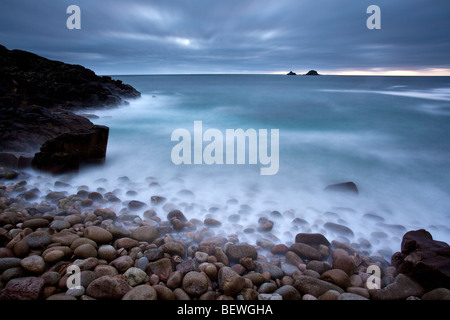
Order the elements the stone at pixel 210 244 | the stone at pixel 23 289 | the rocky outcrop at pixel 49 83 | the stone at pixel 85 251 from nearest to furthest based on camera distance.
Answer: the stone at pixel 23 289 < the stone at pixel 85 251 < the stone at pixel 210 244 < the rocky outcrop at pixel 49 83

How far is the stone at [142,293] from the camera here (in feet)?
7.55

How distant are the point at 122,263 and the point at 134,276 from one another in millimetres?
261

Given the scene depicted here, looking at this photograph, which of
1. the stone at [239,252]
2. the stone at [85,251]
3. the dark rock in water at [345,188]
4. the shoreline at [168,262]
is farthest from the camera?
the dark rock in water at [345,188]

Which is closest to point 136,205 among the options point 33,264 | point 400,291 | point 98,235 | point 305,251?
point 98,235

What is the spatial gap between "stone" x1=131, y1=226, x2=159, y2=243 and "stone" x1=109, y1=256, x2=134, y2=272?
19.3 inches

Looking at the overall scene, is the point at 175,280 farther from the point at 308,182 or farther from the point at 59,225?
the point at 308,182

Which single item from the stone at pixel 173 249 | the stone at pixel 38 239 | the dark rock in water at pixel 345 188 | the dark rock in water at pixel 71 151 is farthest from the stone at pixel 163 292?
the dark rock in water at pixel 71 151

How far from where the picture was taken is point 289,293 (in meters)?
2.51

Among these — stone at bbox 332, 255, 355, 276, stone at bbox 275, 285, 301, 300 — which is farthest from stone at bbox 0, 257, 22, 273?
stone at bbox 332, 255, 355, 276

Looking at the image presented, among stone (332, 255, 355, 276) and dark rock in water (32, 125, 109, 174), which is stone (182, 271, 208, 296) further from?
dark rock in water (32, 125, 109, 174)

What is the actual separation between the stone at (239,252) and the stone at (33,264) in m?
2.04

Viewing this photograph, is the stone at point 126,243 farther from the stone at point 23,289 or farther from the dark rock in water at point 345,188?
the dark rock in water at point 345,188

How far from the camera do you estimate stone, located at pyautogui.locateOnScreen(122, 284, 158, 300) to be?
2301mm

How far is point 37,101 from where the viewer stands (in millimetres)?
10203
